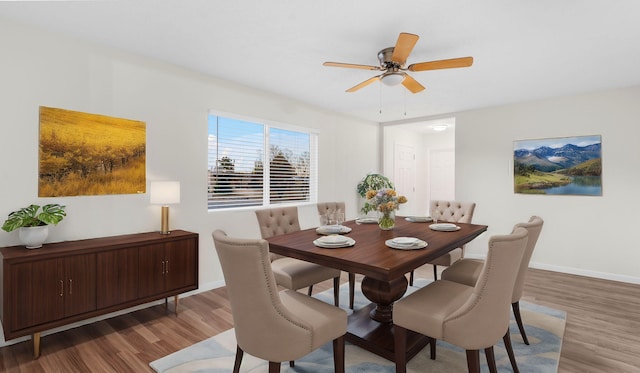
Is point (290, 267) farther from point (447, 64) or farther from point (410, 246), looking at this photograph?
point (447, 64)

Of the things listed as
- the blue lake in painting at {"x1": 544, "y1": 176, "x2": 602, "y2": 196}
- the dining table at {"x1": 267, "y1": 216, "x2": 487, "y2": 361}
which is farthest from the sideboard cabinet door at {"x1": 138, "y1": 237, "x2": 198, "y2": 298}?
the blue lake in painting at {"x1": 544, "y1": 176, "x2": 602, "y2": 196}

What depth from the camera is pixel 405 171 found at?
24.0 feet

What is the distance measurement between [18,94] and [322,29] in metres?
2.50

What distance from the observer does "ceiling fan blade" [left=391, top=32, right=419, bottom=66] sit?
2.23 metres

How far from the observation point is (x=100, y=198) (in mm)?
2967

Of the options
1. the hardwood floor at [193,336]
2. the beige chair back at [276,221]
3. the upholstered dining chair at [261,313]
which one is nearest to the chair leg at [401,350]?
the upholstered dining chair at [261,313]

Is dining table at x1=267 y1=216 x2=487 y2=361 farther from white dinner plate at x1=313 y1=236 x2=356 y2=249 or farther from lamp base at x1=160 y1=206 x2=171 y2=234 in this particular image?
lamp base at x1=160 y1=206 x2=171 y2=234

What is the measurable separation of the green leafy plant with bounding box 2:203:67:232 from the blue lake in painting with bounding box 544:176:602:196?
19.7 ft

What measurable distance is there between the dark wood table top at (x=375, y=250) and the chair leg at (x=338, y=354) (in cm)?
42

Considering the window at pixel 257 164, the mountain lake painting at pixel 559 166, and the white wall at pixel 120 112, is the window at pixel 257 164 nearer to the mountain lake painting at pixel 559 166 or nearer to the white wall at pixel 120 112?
the white wall at pixel 120 112

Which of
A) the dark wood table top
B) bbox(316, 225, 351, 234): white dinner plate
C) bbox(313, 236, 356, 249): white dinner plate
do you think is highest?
bbox(316, 225, 351, 234): white dinner plate

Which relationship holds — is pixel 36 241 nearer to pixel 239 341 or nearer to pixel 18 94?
pixel 18 94

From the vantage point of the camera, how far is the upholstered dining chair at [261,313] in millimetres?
1558

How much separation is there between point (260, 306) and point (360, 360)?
1.12 meters
